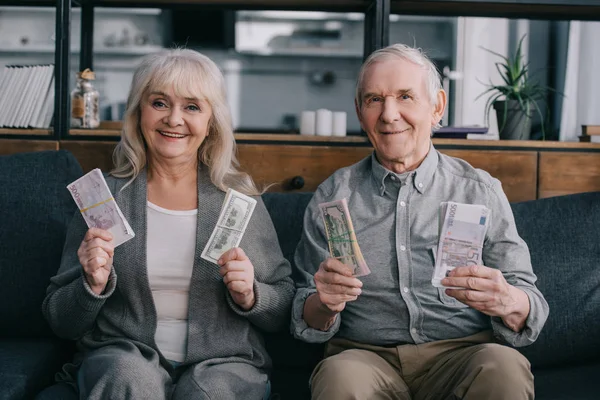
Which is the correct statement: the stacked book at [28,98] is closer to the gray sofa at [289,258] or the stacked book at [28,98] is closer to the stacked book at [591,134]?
the gray sofa at [289,258]

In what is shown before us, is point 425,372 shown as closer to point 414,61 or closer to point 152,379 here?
point 152,379

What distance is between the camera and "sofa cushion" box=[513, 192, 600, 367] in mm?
1960

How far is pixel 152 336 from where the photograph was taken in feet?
5.90

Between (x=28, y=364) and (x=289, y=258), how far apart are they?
0.79 metres

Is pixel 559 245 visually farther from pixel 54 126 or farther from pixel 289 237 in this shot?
pixel 54 126

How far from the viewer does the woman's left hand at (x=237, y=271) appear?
1739 millimetres

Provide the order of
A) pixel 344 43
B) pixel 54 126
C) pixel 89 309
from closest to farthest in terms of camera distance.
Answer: pixel 89 309 < pixel 54 126 < pixel 344 43

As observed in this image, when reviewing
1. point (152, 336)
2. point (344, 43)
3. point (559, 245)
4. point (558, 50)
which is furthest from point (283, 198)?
point (344, 43)

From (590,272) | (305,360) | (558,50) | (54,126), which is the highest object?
(558,50)

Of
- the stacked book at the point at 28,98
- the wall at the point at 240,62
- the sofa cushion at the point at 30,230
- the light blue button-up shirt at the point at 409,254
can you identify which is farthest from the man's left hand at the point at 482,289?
the wall at the point at 240,62

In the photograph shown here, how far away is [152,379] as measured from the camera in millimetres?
1657

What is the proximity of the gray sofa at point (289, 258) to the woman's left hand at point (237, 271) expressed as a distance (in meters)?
0.32

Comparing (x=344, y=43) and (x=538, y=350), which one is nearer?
(x=538, y=350)

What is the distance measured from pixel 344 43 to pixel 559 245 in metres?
4.09
